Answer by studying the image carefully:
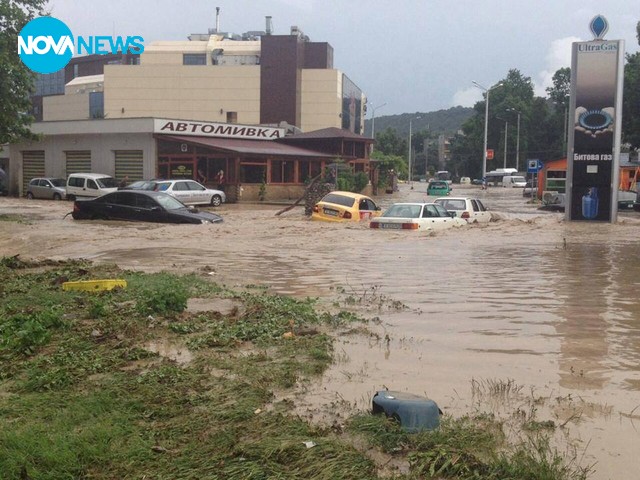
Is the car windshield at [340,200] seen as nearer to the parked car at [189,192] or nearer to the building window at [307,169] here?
the parked car at [189,192]

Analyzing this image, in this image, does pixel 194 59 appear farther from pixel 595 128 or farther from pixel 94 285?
pixel 94 285

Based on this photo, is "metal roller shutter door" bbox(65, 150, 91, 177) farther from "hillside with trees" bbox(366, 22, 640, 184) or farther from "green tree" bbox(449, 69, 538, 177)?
"green tree" bbox(449, 69, 538, 177)

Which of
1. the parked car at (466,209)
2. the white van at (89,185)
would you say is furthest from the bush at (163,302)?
the white van at (89,185)

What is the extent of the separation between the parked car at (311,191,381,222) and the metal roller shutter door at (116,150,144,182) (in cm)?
2088

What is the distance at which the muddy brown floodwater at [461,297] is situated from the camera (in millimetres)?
5508

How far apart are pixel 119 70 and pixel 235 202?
3697 centimetres

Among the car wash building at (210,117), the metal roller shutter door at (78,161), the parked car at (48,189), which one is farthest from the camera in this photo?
the metal roller shutter door at (78,161)

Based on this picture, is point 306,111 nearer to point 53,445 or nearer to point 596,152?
point 596,152

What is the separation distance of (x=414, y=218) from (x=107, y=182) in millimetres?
22304

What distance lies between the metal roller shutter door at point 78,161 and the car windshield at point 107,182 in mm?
6073

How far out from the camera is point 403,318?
8555 millimetres

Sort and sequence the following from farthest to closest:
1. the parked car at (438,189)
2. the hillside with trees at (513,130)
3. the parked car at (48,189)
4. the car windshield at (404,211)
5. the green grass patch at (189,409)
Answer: the hillside with trees at (513,130) → the parked car at (438,189) → the parked car at (48,189) → the car windshield at (404,211) → the green grass patch at (189,409)

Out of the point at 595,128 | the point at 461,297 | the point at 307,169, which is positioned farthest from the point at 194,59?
the point at 461,297

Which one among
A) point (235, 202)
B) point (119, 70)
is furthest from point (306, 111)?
point (235, 202)
